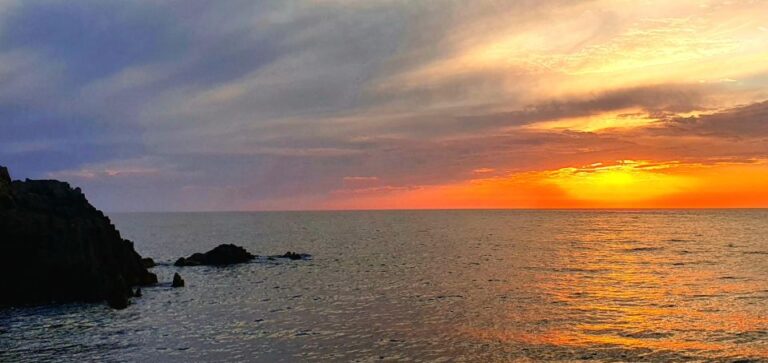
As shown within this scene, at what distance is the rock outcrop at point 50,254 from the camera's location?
1752 inches

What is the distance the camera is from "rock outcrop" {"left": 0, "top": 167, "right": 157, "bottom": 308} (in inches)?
1752

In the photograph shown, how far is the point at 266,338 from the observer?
33.1 meters

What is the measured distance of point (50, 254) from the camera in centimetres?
4562

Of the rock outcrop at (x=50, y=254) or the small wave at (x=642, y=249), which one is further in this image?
the small wave at (x=642, y=249)

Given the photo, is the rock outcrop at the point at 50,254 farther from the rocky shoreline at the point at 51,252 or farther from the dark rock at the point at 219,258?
the dark rock at the point at 219,258

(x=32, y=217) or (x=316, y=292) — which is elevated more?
(x=32, y=217)

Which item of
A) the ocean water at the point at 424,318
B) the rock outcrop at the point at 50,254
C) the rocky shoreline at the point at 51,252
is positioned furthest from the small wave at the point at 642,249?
the rock outcrop at the point at 50,254

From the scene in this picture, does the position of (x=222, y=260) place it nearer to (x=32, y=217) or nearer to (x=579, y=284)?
(x=32, y=217)

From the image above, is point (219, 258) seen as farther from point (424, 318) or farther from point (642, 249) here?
point (642, 249)

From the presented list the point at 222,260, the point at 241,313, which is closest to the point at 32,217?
the point at 241,313

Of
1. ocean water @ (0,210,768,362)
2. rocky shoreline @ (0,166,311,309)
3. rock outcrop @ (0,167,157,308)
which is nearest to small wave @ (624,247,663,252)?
ocean water @ (0,210,768,362)

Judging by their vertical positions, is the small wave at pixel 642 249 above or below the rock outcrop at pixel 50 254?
below

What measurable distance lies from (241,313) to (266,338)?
9313 mm

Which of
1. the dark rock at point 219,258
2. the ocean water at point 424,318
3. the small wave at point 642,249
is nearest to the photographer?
the ocean water at point 424,318
